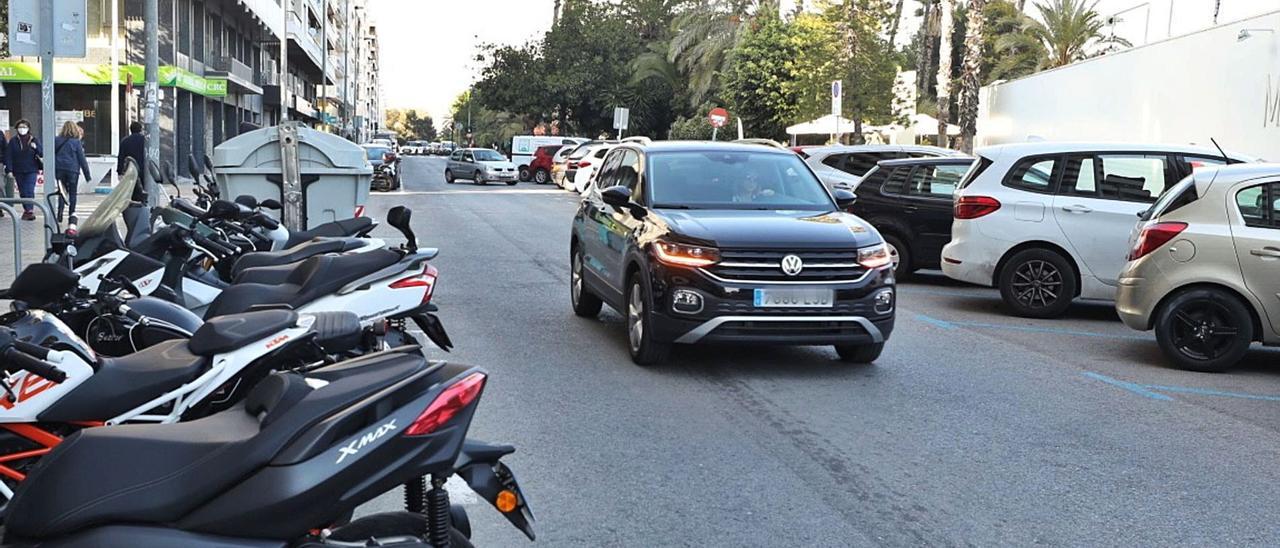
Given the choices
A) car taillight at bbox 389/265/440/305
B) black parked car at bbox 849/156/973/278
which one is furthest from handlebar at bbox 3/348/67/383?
black parked car at bbox 849/156/973/278

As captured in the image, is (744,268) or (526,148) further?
(526,148)

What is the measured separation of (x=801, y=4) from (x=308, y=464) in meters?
45.5

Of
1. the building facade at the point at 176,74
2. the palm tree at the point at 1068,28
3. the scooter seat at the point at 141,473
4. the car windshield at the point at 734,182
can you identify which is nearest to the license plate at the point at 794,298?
the car windshield at the point at 734,182

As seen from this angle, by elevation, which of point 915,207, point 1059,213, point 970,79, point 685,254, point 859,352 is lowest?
point 859,352

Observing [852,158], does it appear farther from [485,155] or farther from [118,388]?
[485,155]

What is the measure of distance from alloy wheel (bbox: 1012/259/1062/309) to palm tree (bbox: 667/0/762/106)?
40.3m

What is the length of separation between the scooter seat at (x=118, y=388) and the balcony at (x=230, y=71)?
42077 mm

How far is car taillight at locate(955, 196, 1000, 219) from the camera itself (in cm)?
1232

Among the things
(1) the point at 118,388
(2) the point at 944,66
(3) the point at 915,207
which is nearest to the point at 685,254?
(1) the point at 118,388

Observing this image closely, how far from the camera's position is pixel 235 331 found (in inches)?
164

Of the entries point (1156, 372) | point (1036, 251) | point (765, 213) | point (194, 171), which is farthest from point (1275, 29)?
point (194, 171)

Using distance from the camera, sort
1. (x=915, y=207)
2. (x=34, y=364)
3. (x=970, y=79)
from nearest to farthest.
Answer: (x=34, y=364) < (x=915, y=207) < (x=970, y=79)

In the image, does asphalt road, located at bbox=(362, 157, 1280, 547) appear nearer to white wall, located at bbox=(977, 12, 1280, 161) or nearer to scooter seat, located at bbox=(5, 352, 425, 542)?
scooter seat, located at bbox=(5, 352, 425, 542)

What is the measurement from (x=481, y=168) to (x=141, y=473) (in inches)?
1670
